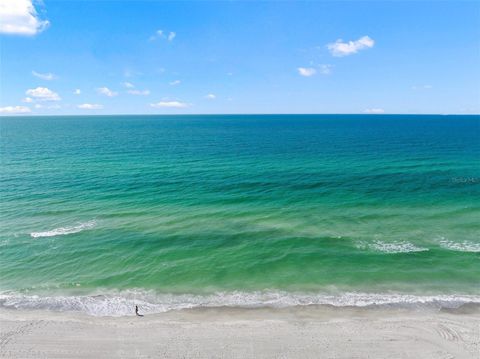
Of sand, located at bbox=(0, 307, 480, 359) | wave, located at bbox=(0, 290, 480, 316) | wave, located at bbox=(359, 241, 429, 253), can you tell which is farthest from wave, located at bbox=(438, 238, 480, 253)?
sand, located at bbox=(0, 307, 480, 359)

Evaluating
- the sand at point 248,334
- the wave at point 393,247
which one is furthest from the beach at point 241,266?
the wave at point 393,247

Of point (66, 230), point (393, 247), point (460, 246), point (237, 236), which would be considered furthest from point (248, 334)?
point (66, 230)

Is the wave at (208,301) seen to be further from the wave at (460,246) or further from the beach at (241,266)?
the wave at (460,246)

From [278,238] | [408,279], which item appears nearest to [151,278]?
[278,238]

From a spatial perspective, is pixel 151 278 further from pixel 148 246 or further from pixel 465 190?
pixel 465 190

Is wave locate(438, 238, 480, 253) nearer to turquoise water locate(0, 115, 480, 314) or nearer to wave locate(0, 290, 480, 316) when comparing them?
turquoise water locate(0, 115, 480, 314)
